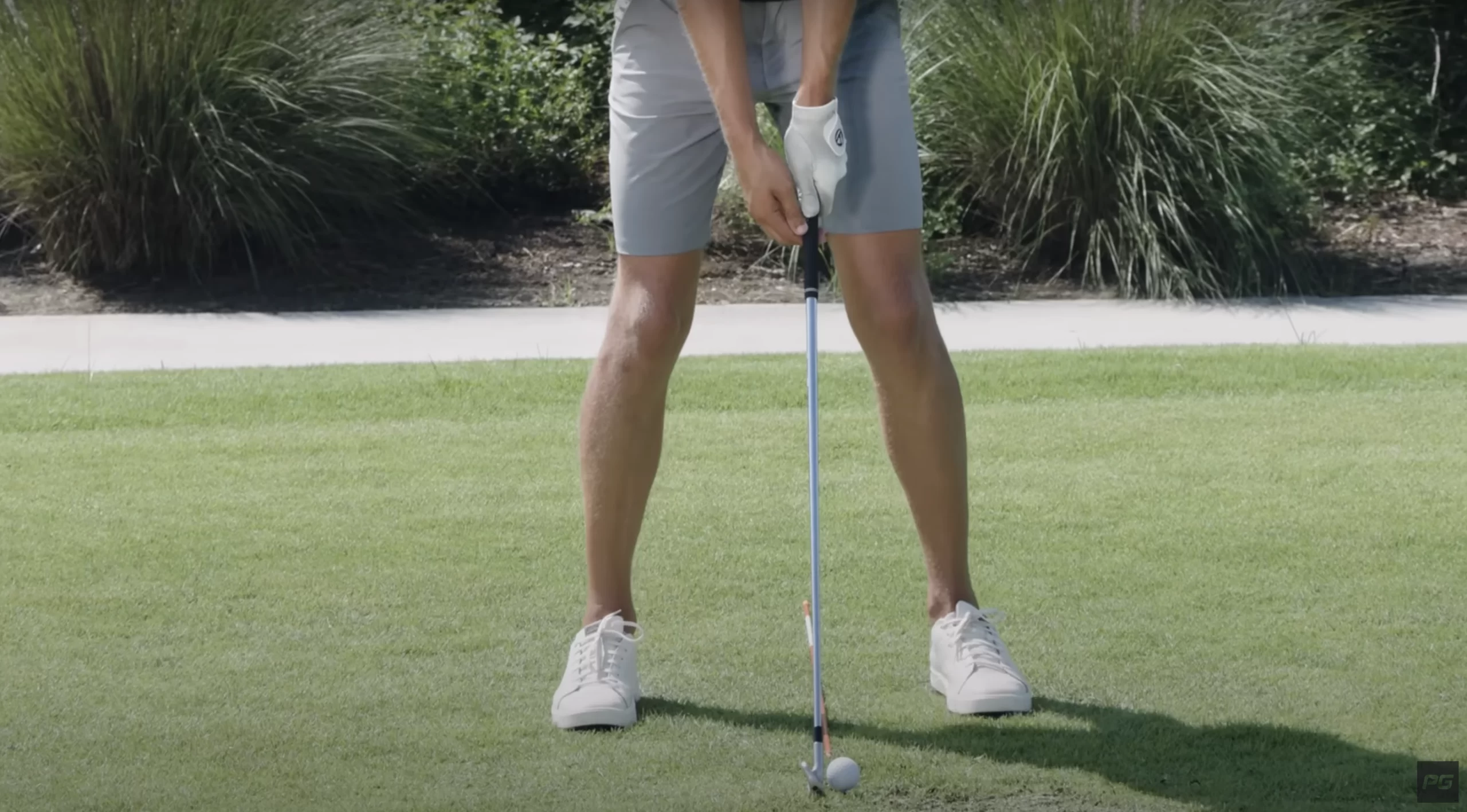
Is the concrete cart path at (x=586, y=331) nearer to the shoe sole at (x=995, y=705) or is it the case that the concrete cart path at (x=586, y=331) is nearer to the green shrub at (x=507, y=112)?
the green shrub at (x=507, y=112)

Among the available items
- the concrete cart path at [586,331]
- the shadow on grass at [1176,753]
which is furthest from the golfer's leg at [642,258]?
the concrete cart path at [586,331]

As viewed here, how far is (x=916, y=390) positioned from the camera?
10.8ft

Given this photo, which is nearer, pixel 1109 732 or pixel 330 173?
pixel 1109 732

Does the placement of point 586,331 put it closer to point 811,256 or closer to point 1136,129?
point 1136,129

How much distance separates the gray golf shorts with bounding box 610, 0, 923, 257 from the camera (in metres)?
3.20

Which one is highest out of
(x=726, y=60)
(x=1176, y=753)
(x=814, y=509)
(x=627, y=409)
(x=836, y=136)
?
(x=726, y=60)

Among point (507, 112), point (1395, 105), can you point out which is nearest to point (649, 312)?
point (507, 112)

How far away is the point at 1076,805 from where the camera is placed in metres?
2.71

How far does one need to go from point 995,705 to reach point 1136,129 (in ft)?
20.1

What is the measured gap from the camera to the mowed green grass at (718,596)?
287 cm

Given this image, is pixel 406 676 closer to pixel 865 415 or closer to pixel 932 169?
pixel 865 415

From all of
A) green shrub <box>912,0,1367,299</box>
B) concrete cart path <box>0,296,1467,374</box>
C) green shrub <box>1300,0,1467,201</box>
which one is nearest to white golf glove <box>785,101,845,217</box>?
concrete cart path <box>0,296,1467,374</box>

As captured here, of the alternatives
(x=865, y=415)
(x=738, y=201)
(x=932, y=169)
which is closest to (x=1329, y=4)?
(x=932, y=169)

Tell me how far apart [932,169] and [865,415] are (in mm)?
3700
